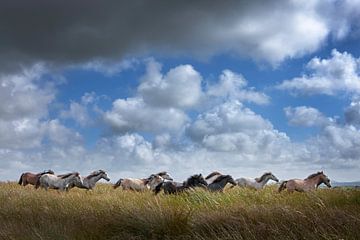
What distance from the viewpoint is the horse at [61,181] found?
29689 mm

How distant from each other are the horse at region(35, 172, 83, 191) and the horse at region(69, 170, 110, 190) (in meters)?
0.25

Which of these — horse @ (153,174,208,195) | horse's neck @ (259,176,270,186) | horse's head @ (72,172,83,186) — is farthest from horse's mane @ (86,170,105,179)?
horse's neck @ (259,176,270,186)

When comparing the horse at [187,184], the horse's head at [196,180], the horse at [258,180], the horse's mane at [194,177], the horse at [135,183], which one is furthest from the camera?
the horse at [258,180]

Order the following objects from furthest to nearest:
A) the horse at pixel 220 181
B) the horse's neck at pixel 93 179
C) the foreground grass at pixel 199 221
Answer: the horse's neck at pixel 93 179
the horse at pixel 220 181
the foreground grass at pixel 199 221

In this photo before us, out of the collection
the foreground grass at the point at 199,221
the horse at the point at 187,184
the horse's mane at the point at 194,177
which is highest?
the horse's mane at the point at 194,177

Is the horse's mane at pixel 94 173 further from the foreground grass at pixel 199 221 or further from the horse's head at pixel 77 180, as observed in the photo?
the foreground grass at pixel 199 221

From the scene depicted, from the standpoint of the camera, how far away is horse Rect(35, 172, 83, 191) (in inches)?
1169

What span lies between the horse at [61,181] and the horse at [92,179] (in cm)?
25

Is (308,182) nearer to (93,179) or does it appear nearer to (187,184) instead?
(187,184)

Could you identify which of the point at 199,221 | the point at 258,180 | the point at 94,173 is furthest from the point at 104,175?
the point at 199,221

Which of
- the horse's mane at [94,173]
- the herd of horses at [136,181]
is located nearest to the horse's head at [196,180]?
the herd of horses at [136,181]

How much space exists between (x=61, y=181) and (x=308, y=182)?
13.9 metres

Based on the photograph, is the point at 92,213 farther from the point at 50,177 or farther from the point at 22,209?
the point at 50,177

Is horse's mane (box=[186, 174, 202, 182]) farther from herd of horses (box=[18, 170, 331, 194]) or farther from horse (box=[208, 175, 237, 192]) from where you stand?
herd of horses (box=[18, 170, 331, 194])
